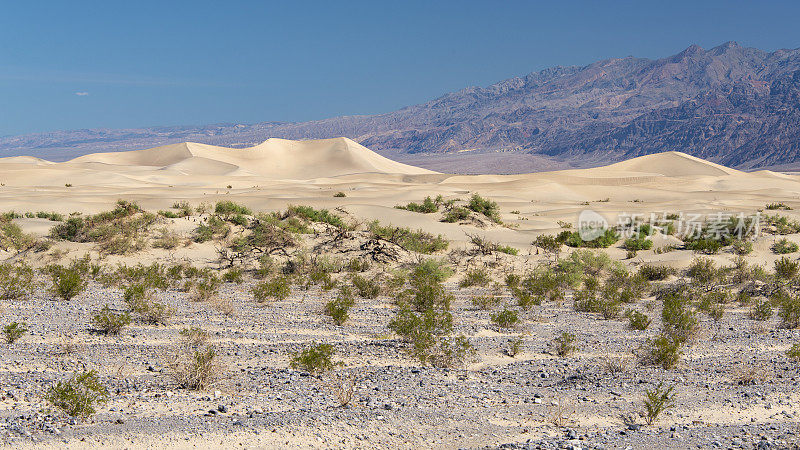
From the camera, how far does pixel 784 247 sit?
51.4 ft

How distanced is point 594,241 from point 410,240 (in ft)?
19.6

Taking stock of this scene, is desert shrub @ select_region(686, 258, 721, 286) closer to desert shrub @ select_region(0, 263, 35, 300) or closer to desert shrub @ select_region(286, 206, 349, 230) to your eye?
desert shrub @ select_region(286, 206, 349, 230)

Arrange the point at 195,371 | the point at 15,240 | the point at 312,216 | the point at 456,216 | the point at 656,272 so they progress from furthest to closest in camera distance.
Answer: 1. the point at 456,216
2. the point at 312,216
3. the point at 15,240
4. the point at 656,272
5. the point at 195,371

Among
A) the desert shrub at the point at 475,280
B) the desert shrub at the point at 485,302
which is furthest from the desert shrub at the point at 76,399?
the desert shrub at the point at 475,280

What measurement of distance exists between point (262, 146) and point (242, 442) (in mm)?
97699

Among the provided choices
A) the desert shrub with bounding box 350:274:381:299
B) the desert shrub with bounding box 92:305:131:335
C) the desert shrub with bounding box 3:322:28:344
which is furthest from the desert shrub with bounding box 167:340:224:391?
the desert shrub with bounding box 350:274:381:299

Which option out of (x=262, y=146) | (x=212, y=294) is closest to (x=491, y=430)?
(x=212, y=294)

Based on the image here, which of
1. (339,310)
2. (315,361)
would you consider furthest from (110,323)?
(315,361)

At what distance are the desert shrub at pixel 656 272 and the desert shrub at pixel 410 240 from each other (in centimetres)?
558

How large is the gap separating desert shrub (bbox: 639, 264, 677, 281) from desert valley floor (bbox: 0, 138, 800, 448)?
0.11 ft

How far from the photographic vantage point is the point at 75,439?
195 inches
